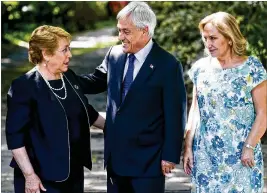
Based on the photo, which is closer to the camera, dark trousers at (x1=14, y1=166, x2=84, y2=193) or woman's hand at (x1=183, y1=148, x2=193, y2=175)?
dark trousers at (x1=14, y1=166, x2=84, y2=193)

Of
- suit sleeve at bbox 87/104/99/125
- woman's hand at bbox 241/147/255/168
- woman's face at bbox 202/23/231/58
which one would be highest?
woman's face at bbox 202/23/231/58

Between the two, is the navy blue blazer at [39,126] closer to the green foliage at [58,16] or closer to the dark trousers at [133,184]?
the dark trousers at [133,184]

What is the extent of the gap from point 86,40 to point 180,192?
60.1ft

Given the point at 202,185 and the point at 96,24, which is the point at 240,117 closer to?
the point at 202,185

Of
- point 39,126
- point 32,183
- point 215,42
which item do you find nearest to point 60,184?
point 32,183

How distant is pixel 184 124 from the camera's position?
4500 mm

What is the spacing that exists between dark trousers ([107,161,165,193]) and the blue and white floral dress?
10.2 inches

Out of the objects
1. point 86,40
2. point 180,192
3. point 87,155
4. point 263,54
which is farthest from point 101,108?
point 86,40

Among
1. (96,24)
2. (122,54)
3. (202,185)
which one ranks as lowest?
(96,24)

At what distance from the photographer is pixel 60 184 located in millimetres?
4387

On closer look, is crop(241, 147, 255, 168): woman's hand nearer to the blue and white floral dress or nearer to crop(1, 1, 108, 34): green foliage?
the blue and white floral dress

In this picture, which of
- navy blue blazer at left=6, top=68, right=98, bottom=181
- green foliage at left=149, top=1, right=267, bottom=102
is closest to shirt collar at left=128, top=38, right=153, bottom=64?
navy blue blazer at left=6, top=68, right=98, bottom=181

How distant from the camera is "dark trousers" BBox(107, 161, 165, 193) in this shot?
4469 mm

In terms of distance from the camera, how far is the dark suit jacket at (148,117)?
437 centimetres
